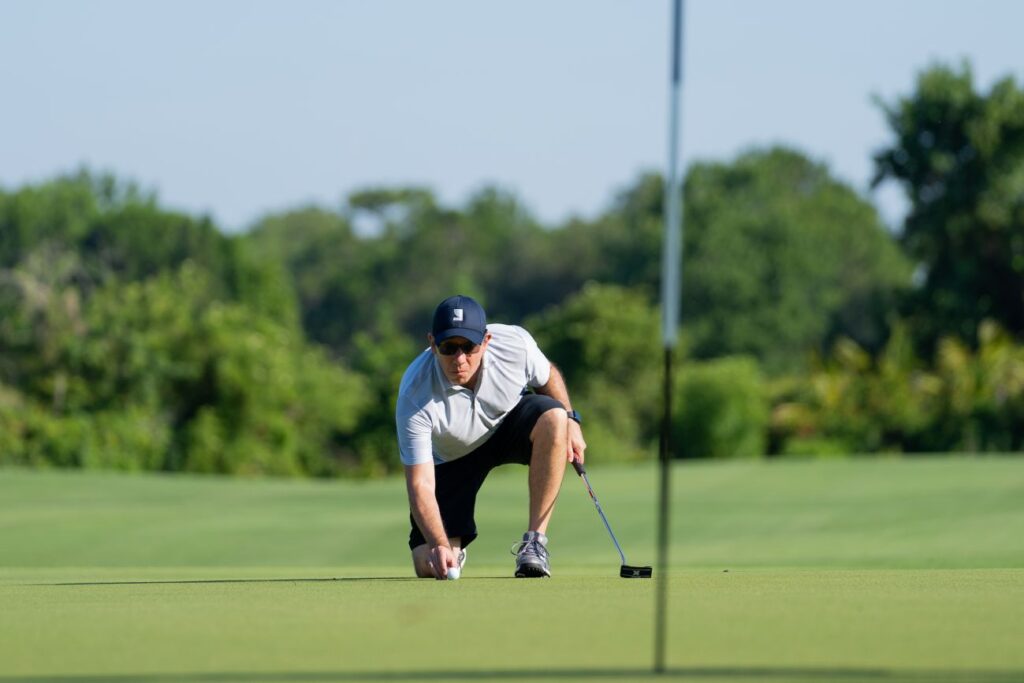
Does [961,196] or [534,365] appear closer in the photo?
[534,365]

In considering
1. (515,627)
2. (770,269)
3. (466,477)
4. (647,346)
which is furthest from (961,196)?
(515,627)

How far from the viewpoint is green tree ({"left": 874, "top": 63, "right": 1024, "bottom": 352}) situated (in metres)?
48.2

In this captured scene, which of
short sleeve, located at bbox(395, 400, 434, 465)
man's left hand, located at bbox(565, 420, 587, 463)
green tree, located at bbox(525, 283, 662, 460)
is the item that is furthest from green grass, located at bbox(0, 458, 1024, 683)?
green tree, located at bbox(525, 283, 662, 460)

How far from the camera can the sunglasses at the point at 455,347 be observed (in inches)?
309

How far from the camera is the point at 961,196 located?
5031cm

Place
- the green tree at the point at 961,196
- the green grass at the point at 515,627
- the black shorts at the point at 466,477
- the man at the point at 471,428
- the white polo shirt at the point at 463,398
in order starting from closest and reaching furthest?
the green grass at the point at 515,627
the man at the point at 471,428
the white polo shirt at the point at 463,398
the black shorts at the point at 466,477
the green tree at the point at 961,196

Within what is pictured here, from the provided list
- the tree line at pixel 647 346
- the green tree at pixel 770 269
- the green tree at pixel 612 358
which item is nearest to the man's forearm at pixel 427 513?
the tree line at pixel 647 346

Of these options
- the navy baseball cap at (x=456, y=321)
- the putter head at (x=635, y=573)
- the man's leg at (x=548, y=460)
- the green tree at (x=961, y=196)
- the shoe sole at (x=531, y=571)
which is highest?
the green tree at (x=961, y=196)

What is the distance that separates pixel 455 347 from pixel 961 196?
44622mm

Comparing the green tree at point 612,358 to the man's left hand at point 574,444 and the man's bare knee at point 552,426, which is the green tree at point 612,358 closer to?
the man's left hand at point 574,444

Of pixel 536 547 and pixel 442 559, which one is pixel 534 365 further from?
pixel 442 559

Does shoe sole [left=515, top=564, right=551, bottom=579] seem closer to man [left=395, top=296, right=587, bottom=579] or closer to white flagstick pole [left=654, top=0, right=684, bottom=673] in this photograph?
man [left=395, top=296, right=587, bottom=579]

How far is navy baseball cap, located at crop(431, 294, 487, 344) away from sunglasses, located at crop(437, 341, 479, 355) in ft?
0.13

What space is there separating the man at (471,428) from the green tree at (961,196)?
40.2m
